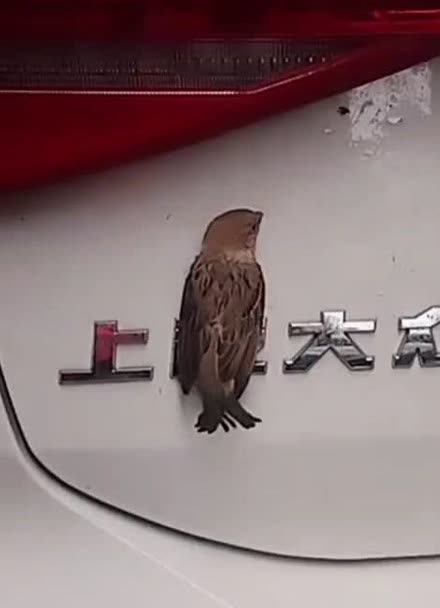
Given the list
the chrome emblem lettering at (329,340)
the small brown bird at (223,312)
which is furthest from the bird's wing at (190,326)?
the chrome emblem lettering at (329,340)

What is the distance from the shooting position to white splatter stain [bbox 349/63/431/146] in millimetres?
1380

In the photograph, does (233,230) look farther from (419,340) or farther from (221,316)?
(419,340)

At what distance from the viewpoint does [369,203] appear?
142cm

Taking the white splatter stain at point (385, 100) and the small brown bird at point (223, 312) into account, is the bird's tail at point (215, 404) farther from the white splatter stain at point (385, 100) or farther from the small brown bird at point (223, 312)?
the white splatter stain at point (385, 100)

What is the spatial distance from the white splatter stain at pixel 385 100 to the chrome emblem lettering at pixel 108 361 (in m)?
0.33

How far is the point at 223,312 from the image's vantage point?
4.69 feet

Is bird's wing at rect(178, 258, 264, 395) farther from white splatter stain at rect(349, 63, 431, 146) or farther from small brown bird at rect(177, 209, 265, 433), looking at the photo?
white splatter stain at rect(349, 63, 431, 146)

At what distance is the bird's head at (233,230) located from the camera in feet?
4.62

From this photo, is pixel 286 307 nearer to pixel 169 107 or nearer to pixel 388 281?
pixel 388 281

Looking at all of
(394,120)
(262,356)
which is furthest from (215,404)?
(394,120)

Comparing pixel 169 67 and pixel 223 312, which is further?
pixel 223 312

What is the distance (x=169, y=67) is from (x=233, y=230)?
0.20m

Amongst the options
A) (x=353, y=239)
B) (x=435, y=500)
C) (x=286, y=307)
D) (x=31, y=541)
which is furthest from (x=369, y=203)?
(x=31, y=541)

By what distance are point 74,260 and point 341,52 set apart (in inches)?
14.4
